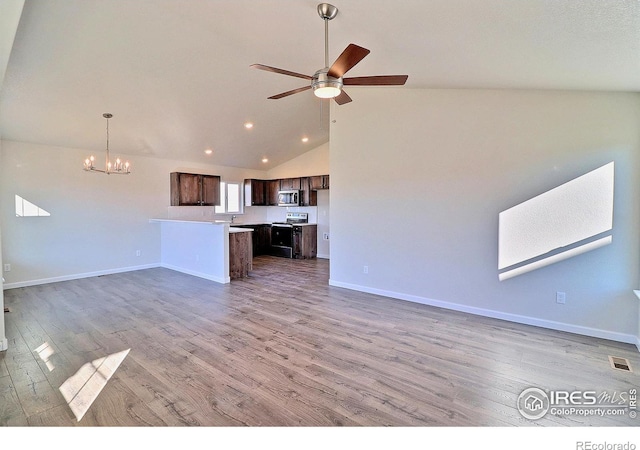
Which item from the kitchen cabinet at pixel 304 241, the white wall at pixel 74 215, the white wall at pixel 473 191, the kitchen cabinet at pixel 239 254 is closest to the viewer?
the white wall at pixel 473 191

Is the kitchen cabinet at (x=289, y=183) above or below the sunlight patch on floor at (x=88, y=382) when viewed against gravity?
above

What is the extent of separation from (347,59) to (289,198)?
6441 millimetres

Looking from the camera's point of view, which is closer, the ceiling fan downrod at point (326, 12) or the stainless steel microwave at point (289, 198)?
the ceiling fan downrod at point (326, 12)

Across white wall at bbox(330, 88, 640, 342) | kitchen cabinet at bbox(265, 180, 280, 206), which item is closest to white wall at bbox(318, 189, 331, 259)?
kitchen cabinet at bbox(265, 180, 280, 206)

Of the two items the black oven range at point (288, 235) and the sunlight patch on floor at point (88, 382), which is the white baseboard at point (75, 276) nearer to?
the black oven range at point (288, 235)

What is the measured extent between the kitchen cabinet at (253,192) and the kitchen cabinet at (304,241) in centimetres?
165

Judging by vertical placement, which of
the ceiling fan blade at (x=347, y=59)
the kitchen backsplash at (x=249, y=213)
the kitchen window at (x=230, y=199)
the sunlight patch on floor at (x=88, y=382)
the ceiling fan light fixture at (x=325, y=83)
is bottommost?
the sunlight patch on floor at (x=88, y=382)

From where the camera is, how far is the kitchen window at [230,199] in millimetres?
8403

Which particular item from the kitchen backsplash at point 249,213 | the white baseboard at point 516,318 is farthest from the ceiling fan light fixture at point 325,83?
the kitchen backsplash at point 249,213

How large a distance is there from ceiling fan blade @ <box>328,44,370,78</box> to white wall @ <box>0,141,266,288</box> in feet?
19.2

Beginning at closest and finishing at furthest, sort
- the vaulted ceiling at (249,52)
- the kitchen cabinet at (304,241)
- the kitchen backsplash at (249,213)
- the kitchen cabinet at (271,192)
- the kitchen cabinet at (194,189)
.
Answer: the vaulted ceiling at (249,52)
the kitchen cabinet at (194,189)
the kitchen backsplash at (249,213)
the kitchen cabinet at (304,241)
the kitchen cabinet at (271,192)

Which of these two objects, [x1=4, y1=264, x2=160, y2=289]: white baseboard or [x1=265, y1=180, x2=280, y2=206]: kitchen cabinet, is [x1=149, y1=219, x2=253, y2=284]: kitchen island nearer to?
[x1=4, y1=264, x2=160, y2=289]: white baseboard

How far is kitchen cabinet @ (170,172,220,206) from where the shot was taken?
7.07 metres
